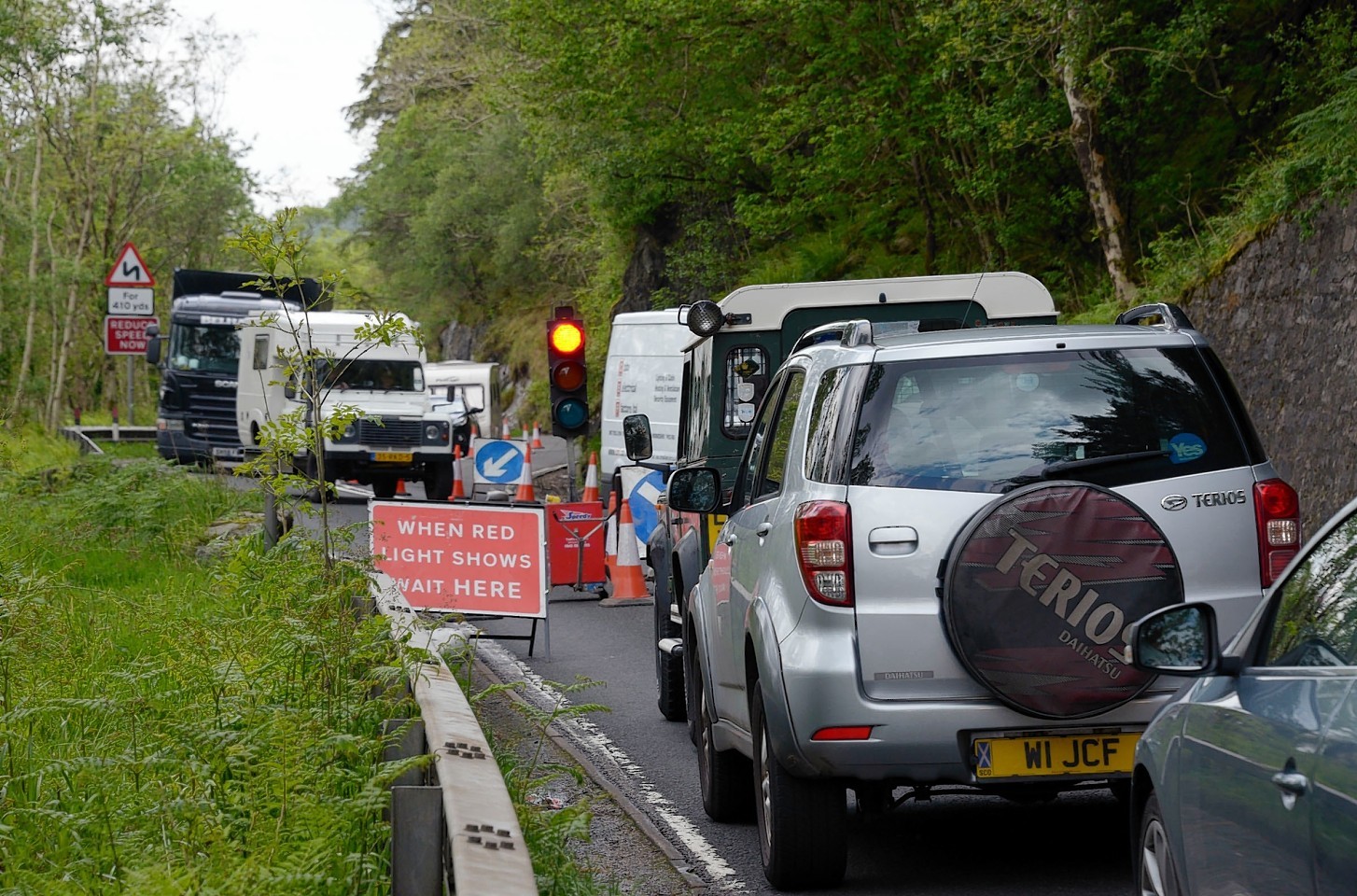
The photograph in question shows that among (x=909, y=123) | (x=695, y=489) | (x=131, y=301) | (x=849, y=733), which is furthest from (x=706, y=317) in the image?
(x=909, y=123)

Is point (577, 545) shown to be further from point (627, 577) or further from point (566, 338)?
point (566, 338)

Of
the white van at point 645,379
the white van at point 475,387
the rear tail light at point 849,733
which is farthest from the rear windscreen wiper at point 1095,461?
the white van at point 475,387

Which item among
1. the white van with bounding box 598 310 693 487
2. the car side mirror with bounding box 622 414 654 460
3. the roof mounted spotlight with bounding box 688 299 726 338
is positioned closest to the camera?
the roof mounted spotlight with bounding box 688 299 726 338

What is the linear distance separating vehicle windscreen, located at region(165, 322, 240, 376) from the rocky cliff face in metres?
22.5

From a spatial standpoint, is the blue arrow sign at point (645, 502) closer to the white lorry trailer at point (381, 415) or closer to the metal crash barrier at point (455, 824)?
the white lorry trailer at point (381, 415)

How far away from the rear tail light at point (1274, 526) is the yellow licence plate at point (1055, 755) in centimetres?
75

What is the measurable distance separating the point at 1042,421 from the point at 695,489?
7.21ft

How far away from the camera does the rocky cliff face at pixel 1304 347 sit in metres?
13.2

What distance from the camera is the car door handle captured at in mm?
3176

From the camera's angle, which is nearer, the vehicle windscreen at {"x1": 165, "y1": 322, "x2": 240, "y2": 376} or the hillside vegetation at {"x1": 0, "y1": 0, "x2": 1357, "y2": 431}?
the hillside vegetation at {"x1": 0, "y1": 0, "x2": 1357, "y2": 431}

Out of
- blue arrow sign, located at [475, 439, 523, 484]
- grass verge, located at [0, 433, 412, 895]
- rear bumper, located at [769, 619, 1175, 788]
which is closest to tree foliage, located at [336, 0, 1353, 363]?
blue arrow sign, located at [475, 439, 523, 484]

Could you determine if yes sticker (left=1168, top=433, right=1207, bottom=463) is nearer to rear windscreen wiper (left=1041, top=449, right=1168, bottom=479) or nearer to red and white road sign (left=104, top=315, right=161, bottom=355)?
rear windscreen wiper (left=1041, top=449, right=1168, bottom=479)

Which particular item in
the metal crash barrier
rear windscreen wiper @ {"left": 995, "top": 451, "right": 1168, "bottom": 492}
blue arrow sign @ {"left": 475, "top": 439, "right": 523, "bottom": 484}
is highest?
rear windscreen wiper @ {"left": 995, "top": 451, "right": 1168, "bottom": 492}

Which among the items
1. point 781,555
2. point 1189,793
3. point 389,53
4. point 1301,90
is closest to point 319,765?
point 781,555
